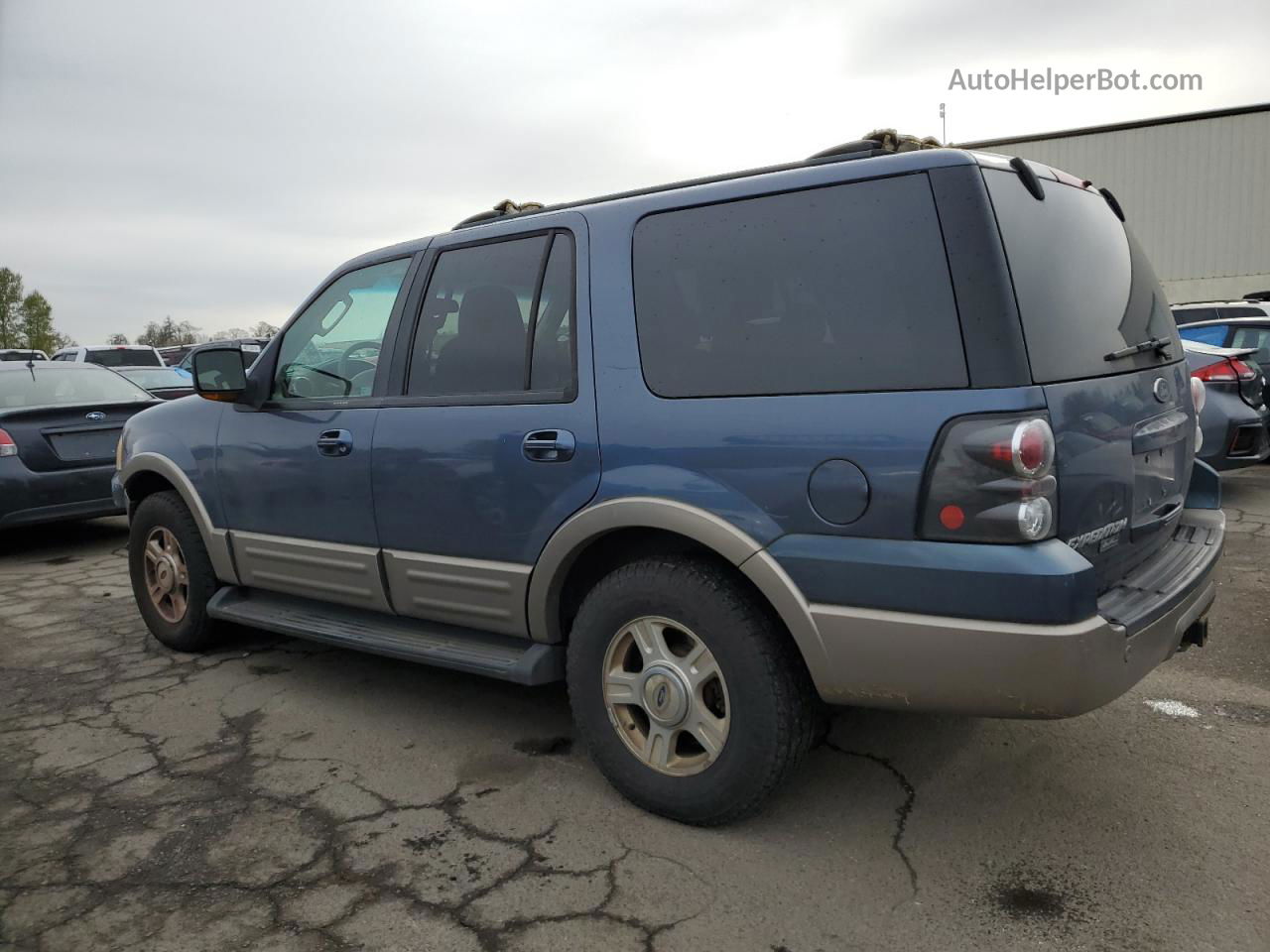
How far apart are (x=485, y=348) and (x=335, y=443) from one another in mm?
774

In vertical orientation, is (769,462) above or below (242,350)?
below

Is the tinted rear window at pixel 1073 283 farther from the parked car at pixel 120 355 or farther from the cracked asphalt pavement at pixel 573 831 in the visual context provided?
the parked car at pixel 120 355

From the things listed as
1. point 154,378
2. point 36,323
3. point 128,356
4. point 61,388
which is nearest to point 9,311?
point 36,323

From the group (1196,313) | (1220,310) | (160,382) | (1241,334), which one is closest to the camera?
(1241,334)

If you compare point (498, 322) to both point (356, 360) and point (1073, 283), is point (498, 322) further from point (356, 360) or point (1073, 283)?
point (1073, 283)

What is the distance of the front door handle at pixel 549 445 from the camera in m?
3.00

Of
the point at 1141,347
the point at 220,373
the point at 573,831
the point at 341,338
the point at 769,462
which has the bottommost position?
the point at 573,831

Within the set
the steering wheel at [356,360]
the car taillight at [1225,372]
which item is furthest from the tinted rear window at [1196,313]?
the steering wheel at [356,360]

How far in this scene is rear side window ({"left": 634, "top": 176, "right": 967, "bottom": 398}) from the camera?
2.41 meters

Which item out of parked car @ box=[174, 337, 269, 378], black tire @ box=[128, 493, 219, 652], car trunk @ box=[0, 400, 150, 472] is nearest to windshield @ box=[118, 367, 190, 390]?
parked car @ box=[174, 337, 269, 378]

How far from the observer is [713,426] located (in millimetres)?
2701

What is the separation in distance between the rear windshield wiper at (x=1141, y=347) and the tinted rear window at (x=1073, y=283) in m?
0.01

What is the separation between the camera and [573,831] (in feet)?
9.43

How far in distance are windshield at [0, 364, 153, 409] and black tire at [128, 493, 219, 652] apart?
11.7 ft
